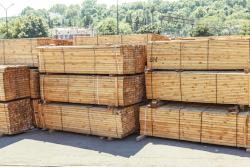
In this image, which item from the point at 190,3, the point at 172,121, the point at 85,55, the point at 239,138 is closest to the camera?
the point at 239,138

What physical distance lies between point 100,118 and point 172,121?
2.33m

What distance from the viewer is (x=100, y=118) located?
898cm

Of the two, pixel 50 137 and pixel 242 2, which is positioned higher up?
pixel 242 2

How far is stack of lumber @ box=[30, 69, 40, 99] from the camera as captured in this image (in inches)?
407

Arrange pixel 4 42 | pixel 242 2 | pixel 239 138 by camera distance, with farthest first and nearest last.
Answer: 1. pixel 242 2
2. pixel 4 42
3. pixel 239 138

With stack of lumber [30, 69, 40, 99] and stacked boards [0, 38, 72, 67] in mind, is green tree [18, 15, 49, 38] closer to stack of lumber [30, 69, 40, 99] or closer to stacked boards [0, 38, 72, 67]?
stacked boards [0, 38, 72, 67]

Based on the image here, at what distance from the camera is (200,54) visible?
8250 millimetres

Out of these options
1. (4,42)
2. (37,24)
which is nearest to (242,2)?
(37,24)

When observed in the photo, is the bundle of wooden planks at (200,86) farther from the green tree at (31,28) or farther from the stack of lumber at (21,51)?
the green tree at (31,28)

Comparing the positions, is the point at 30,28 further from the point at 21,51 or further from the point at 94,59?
the point at 94,59

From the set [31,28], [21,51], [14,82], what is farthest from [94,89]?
[31,28]

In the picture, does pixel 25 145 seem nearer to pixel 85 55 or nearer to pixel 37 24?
pixel 85 55

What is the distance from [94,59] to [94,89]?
0.99m

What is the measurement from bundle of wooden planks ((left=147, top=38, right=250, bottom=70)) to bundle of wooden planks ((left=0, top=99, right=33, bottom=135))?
4904mm
